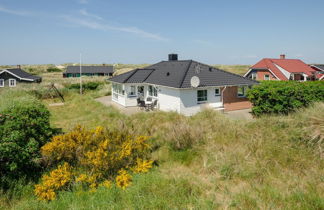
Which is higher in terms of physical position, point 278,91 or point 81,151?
point 278,91

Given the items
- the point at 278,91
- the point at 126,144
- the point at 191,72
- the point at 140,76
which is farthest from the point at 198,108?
the point at 126,144

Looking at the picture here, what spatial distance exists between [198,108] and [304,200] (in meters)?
14.3

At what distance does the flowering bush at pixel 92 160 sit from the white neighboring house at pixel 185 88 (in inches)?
423

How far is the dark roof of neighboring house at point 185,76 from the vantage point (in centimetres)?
1991

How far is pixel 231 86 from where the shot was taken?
69.3ft

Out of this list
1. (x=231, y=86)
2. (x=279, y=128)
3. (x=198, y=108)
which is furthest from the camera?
(x=231, y=86)

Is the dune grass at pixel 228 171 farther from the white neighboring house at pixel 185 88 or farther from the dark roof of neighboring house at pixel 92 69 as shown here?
the dark roof of neighboring house at pixel 92 69

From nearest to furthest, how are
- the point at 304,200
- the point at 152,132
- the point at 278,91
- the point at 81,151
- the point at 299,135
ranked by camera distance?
the point at 304,200
the point at 81,151
the point at 299,135
the point at 152,132
the point at 278,91

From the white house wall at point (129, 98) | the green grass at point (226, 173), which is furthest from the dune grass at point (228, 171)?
the white house wall at point (129, 98)

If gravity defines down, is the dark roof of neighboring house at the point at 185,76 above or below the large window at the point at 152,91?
above

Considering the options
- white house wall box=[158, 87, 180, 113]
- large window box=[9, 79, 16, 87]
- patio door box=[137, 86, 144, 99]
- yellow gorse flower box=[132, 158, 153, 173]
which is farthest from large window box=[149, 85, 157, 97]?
large window box=[9, 79, 16, 87]

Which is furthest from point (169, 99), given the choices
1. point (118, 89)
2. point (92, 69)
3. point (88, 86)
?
point (92, 69)

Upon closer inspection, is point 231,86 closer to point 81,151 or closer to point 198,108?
point 198,108

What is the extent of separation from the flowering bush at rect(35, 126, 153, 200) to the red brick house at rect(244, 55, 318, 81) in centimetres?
3516
